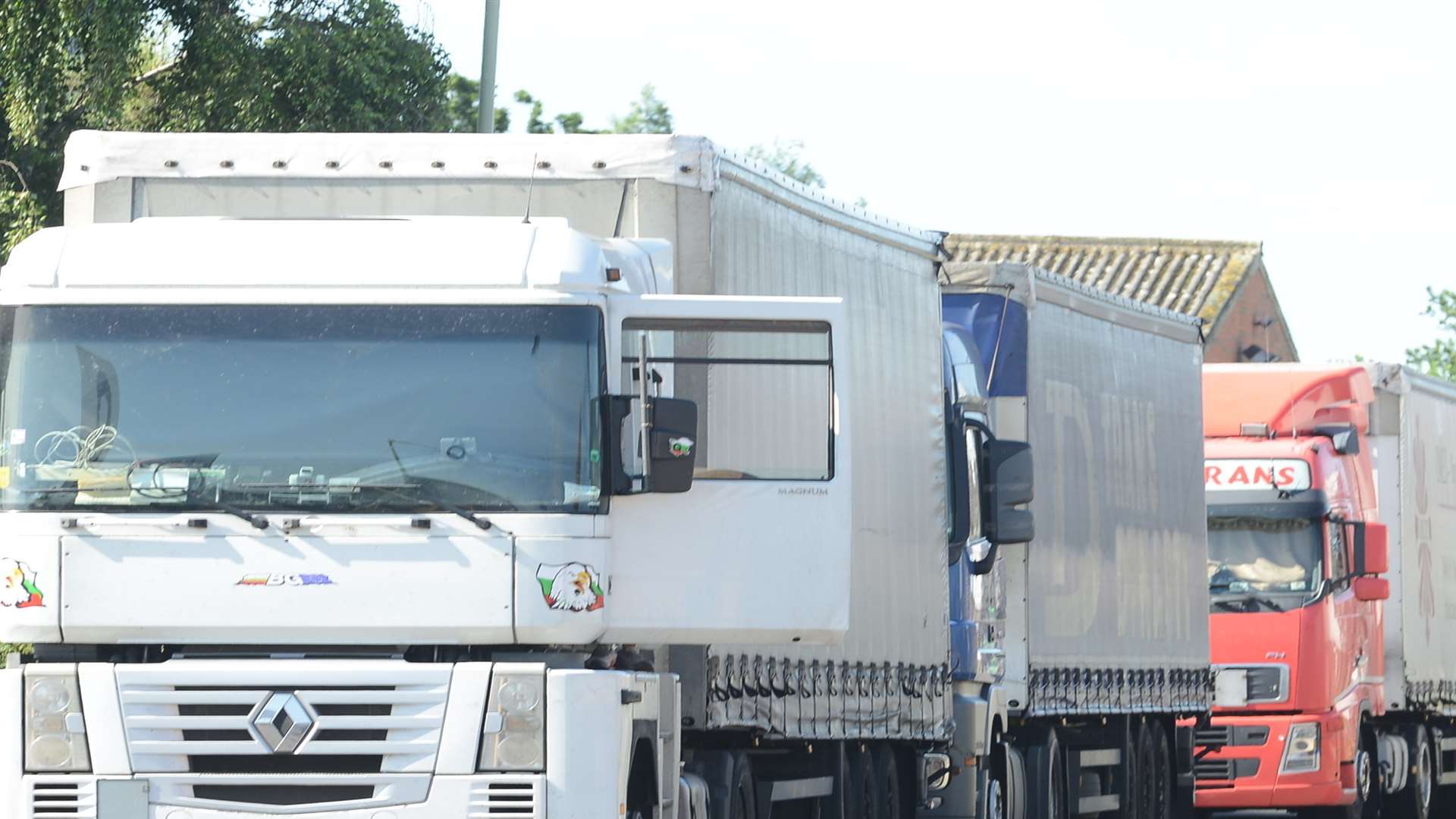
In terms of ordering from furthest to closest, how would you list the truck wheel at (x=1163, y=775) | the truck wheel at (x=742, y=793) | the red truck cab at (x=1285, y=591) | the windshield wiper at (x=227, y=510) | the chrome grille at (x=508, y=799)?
the red truck cab at (x=1285, y=591)
the truck wheel at (x=1163, y=775)
the truck wheel at (x=742, y=793)
the windshield wiper at (x=227, y=510)
the chrome grille at (x=508, y=799)

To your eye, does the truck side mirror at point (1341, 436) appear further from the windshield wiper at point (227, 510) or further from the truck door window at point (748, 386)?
the windshield wiper at point (227, 510)

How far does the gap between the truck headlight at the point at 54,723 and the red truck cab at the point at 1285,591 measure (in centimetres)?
1436

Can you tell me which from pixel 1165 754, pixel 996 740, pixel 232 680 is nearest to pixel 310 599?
pixel 232 680

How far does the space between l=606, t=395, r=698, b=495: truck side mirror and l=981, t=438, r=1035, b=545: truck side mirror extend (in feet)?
19.1

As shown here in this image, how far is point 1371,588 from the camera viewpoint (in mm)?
23156

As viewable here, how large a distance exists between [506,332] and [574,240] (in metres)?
0.48

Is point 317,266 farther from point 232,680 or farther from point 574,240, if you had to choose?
point 232,680

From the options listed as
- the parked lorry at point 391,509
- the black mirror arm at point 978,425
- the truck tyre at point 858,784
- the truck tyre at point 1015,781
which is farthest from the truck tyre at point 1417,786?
the parked lorry at point 391,509

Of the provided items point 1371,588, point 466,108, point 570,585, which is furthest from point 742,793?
point 466,108

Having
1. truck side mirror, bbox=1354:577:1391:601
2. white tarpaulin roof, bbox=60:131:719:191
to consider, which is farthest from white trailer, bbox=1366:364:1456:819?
white tarpaulin roof, bbox=60:131:719:191

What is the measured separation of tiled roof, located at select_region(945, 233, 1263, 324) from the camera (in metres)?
49.5

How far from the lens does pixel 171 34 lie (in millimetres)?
20375

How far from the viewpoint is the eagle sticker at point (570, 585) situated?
32.3 feet

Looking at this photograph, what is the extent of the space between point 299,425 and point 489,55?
1069cm
